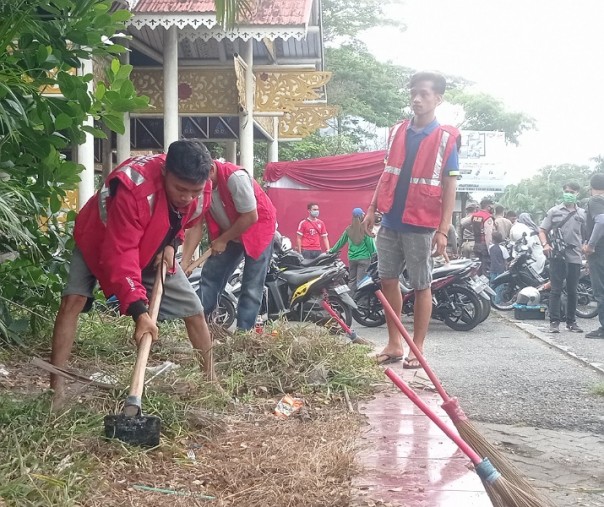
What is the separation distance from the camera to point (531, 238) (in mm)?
13445

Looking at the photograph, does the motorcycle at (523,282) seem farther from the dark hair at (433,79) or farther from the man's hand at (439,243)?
the dark hair at (433,79)

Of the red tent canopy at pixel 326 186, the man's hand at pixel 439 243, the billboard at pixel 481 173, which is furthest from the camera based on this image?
the billboard at pixel 481 173

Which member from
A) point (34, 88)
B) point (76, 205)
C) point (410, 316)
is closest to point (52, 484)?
point (34, 88)

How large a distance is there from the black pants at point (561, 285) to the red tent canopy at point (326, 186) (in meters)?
8.17

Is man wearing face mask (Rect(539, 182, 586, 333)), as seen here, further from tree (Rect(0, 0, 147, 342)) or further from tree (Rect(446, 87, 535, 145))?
tree (Rect(446, 87, 535, 145))

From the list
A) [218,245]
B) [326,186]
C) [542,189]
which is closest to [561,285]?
[218,245]

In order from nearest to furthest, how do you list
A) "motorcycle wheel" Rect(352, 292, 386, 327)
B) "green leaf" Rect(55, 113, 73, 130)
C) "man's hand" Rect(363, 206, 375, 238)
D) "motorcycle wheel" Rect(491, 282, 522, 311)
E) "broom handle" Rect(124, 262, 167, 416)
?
"broom handle" Rect(124, 262, 167, 416), "green leaf" Rect(55, 113, 73, 130), "man's hand" Rect(363, 206, 375, 238), "motorcycle wheel" Rect(352, 292, 386, 327), "motorcycle wheel" Rect(491, 282, 522, 311)

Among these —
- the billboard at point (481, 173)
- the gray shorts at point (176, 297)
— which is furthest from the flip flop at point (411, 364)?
the billboard at point (481, 173)

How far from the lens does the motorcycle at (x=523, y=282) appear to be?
12453 millimetres

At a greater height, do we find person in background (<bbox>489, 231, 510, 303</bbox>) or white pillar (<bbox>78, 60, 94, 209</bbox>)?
white pillar (<bbox>78, 60, 94, 209</bbox>)

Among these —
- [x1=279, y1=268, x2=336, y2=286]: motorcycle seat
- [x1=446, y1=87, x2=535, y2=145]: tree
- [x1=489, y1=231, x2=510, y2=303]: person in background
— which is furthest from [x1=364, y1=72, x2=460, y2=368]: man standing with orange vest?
[x1=446, y1=87, x2=535, y2=145]: tree

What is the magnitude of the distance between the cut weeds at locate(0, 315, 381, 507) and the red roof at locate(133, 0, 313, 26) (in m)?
5.57

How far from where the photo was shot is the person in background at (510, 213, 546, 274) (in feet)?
42.8

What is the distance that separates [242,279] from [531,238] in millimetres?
8614
